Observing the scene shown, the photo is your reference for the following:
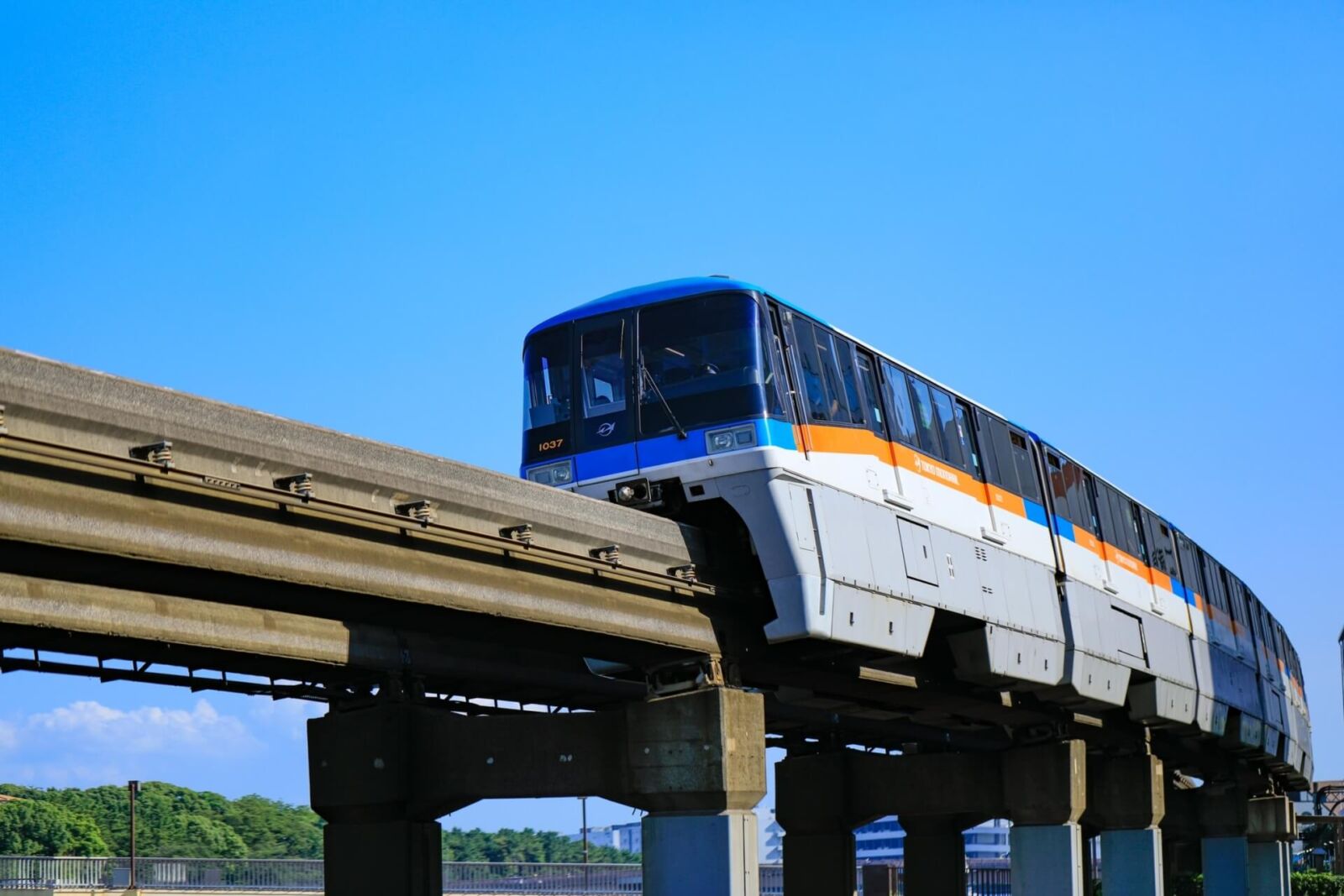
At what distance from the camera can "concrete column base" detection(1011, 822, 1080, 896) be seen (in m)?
33.8

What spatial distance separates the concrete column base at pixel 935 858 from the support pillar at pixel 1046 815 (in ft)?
28.7

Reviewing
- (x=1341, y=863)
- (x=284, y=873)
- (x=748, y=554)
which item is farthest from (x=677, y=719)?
(x=1341, y=863)

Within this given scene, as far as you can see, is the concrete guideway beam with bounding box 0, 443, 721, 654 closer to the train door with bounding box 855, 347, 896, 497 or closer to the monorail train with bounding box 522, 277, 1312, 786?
the monorail train with bounding box 522, 277, 1312, 786

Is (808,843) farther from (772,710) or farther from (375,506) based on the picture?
(375,506)

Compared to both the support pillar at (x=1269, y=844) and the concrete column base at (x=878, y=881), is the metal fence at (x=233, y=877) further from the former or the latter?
the concrete column base at (x=878, y=881)

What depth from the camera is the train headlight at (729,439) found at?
21281mm

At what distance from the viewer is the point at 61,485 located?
14555 mm

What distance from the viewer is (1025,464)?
30219 millimetres

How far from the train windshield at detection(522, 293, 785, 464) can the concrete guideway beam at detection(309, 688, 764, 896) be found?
3.70 metres

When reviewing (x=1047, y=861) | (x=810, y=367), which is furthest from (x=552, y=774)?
(x=1047, y=861)

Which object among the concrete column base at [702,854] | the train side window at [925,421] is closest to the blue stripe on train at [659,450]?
the concrete column base at [702,854]

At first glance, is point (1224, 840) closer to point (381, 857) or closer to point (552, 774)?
point (552, 774)

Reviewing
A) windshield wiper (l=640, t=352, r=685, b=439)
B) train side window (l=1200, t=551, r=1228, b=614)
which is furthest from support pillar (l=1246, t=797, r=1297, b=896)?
windshield wiper (l=640, t=352, r=685, b=439)

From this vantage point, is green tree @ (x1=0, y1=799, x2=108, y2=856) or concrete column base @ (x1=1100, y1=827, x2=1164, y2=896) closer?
concrete column base @ (x1=1100, y1=827, x2=1164, y2=896)
